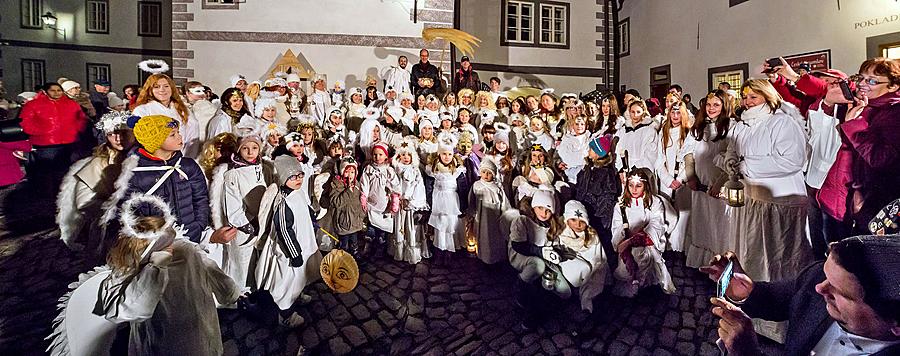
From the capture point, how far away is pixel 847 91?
155 cm

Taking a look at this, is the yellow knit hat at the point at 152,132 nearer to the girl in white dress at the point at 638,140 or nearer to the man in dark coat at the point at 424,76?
the girl in white dress at the point at 638,140

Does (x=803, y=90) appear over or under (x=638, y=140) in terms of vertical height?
over

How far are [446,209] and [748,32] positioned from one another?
2.19m

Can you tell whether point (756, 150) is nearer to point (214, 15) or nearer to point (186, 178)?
point (186, 178)

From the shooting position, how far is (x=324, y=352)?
1.72 m

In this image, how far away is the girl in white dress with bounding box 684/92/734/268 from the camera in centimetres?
216

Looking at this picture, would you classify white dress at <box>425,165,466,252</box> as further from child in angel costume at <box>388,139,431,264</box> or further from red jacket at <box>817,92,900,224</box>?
red jacket at <box>817,92,900,224</box>

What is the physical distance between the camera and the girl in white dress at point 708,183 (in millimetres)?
2164

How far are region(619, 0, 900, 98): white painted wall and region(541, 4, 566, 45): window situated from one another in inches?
154

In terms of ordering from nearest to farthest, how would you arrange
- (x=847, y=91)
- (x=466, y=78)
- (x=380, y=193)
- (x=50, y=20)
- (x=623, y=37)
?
1. (x=847, y=91)
2. (x=50, y=20)
3. (x=380, y=193)
4. (x=466, y=78)
5. (x=623, y=37)

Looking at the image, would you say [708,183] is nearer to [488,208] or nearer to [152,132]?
[488,208]

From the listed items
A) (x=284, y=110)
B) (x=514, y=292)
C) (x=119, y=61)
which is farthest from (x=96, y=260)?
(x=284, y=110)

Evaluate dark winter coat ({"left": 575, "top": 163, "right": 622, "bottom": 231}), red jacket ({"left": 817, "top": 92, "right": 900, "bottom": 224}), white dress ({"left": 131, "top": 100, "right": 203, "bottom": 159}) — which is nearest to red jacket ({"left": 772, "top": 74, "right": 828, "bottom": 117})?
red jacket ({"left": 817, "top": 92, "right": 900, "bottom": 224})

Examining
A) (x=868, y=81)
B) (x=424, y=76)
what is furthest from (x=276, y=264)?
(x=424, y=76)
